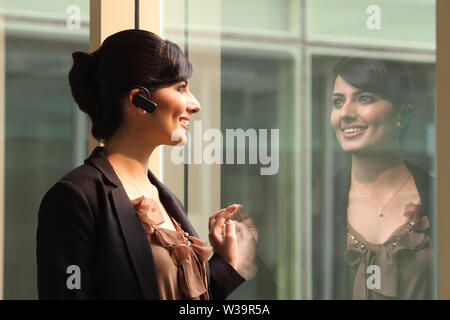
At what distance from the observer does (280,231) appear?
1.64 m

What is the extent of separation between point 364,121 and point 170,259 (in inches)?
21.5

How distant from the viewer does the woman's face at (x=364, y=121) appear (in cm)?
142

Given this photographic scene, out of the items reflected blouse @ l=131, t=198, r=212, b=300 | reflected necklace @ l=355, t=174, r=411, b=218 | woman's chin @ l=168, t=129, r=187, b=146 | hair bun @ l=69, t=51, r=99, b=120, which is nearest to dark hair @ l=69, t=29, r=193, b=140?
hair bun @ l=69, t=51, r=99, b=120

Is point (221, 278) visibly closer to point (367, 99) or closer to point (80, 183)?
point (80, 183)

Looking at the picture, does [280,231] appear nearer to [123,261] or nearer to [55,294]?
[123,261]

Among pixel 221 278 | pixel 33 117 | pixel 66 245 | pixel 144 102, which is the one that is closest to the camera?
pixel 66 245

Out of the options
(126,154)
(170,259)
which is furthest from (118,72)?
(170,259)

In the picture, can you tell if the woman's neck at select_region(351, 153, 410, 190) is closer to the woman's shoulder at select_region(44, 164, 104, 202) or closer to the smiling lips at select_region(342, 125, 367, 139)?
the smiling lips at select_region(342, 125, 367, 139)

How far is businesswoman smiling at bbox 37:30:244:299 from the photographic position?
123 centimetres

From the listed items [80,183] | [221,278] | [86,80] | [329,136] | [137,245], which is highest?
[86,80]

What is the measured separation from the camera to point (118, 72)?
52.4 inches

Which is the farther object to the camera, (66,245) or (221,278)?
(221,278)

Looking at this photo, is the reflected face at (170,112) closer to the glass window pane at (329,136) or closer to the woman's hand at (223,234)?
the woman's hand at (223,234)
